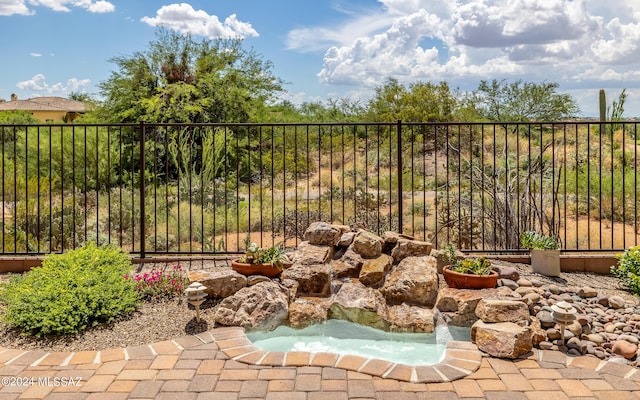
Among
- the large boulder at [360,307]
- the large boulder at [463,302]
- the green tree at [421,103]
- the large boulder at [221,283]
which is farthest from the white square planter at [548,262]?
the green tree at [421,103]

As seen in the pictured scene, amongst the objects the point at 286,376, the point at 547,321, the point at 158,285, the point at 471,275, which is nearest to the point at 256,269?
the point at 158,285

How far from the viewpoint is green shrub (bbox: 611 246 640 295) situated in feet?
15.0

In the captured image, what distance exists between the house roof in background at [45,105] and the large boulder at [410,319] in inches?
1218

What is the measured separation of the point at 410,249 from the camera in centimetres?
473

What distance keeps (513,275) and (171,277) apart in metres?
3.07

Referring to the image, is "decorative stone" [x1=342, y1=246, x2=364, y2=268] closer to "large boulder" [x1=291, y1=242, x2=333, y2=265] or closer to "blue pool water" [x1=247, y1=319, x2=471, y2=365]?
"large boulder" [x1=291, y1=242, x2=333, y2=265]

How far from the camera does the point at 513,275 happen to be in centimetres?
461

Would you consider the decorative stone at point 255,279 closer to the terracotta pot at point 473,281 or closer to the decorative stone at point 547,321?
the terracotta pot at point 473,281

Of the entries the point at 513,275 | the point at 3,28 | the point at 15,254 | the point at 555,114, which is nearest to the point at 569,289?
the point at 513,275

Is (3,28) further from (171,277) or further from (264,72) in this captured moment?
(171,277)

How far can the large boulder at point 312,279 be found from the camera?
4.41 m

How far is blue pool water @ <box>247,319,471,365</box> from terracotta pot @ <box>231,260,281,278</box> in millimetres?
756

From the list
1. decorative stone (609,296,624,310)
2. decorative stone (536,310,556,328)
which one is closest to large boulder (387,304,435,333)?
decorative stone (536,310,556,328)

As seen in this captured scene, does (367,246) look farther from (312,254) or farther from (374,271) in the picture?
(312,254)
